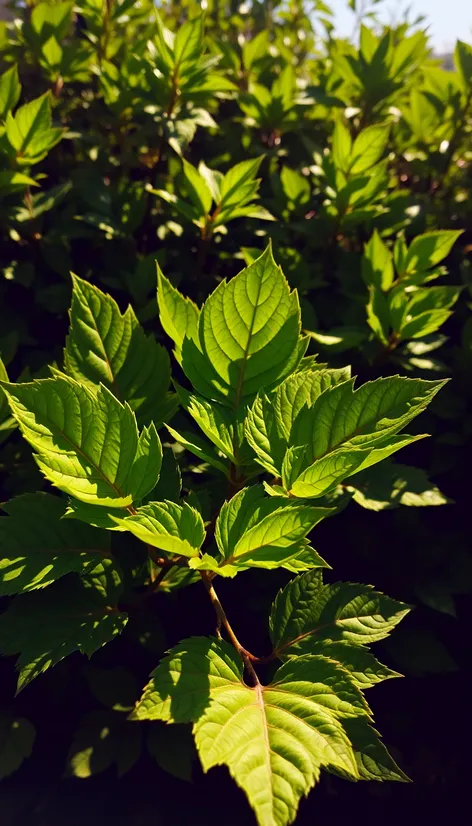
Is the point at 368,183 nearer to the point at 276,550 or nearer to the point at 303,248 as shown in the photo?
the point at 303,248

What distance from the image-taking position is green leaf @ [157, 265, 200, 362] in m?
1.11

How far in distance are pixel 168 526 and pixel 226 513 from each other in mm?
111

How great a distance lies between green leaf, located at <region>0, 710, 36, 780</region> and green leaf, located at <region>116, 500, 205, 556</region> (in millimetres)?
1056

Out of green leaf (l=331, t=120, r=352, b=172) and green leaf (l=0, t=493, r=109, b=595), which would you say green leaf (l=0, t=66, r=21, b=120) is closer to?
green leaf (l=331, t=120, r=352, b=172)

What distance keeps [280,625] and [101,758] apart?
2.39ft

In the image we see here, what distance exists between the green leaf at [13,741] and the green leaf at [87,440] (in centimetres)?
104

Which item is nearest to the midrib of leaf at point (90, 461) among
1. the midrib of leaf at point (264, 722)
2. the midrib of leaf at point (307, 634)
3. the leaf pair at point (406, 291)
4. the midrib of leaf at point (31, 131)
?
the midrib of leaf at point (264, 722)

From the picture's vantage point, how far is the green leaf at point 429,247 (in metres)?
1.73

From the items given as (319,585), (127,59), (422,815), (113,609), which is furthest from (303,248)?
(422,815)

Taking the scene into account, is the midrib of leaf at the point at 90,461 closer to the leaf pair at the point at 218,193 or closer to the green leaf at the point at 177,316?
the green leaf at the point at 177,316

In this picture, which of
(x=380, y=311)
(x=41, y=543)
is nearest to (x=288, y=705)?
(x=41, y=543)

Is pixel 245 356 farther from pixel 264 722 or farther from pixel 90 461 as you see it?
pixel 264 722

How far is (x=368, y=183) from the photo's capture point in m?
1.83

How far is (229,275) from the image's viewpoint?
2.17 m
